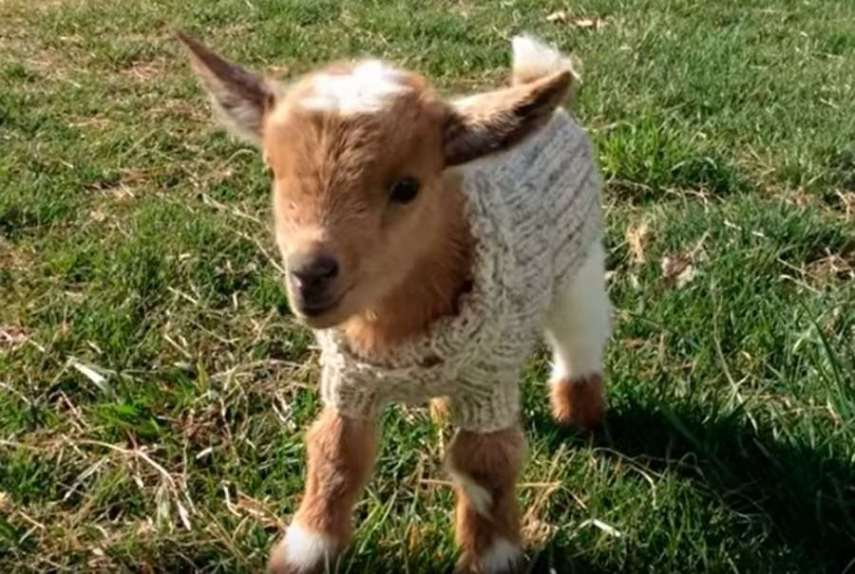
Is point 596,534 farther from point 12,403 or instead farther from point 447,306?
point 12,403

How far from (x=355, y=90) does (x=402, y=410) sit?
3.16 ft

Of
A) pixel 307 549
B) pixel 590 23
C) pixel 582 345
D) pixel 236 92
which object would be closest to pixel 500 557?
pixel 307 549

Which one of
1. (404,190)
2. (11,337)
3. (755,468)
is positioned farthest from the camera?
(11,337)

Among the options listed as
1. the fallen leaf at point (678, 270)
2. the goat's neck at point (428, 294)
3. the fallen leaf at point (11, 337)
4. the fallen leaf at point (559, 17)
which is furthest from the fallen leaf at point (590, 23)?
the goat's neck at point (428, 294)

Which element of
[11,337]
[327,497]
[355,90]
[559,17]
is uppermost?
[355,90]

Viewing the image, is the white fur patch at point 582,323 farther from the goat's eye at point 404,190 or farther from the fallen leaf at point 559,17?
the fallen leaf at point 559,17

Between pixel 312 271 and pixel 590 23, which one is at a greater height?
pixel 312 271

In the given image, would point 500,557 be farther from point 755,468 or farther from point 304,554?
point 755,468

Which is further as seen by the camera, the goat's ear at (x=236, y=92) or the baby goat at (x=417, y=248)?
the goat's ear at (x=236, y=92)

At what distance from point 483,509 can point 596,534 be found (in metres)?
0.27

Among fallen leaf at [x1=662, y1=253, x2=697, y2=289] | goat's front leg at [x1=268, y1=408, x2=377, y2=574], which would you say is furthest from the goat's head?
fallen leaf at [x1=662, y1=253, x2=697, y2=289]

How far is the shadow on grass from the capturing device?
2.36 metres

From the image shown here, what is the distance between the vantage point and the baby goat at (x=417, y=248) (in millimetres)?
1864

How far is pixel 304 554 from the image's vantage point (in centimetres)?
224
